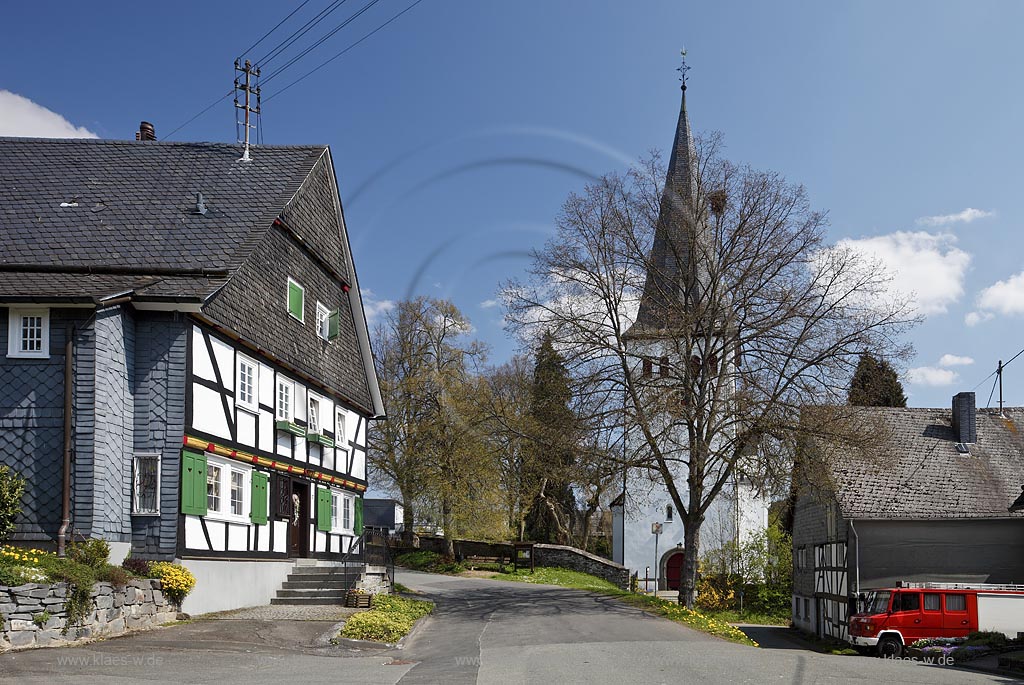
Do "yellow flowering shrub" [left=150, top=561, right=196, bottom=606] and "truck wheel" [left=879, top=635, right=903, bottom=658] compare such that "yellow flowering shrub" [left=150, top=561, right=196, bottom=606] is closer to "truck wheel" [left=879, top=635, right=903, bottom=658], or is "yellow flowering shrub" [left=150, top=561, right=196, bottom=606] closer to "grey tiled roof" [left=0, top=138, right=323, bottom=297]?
"grey tiled roof" [left=0, top=138, right=323, bottom=297]

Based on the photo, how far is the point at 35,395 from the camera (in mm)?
18094

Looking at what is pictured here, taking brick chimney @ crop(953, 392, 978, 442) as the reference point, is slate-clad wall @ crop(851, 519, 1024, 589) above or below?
below

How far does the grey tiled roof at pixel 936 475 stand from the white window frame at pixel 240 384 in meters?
19.7

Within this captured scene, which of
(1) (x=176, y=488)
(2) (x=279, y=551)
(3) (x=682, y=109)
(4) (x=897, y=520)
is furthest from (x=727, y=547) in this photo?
(1) (x=176, y=488)

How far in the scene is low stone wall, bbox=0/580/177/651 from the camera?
13766 mm

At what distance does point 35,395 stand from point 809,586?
3034cm

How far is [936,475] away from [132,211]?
27736mm

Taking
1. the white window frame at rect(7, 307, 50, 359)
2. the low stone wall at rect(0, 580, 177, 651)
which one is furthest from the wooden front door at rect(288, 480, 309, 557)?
the white window frame at rect(7, 307, 50, 359)

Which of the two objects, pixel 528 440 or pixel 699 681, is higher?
pixel 528 440

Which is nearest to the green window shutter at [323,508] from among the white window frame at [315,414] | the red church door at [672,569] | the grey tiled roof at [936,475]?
the white window frame at [315,414]

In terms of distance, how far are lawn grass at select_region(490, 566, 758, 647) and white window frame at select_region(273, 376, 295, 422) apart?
1023 centimetres

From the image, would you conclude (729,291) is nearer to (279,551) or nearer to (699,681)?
(279,551)

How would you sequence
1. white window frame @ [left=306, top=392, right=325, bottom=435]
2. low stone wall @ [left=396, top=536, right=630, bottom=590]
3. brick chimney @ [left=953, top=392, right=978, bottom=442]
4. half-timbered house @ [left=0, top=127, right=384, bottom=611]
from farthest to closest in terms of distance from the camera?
low stone wall @ [left=396, top=536, right=630, bottom=590] < brick chimney @ [left=953, top=392, right=978, bottom=442] < white window frame @ [left=306, top=392, right=325, bottom=435] < half-timbered house @ [left=0, top=127, right=384, bottom=611]

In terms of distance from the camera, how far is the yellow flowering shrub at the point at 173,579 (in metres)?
18.1
